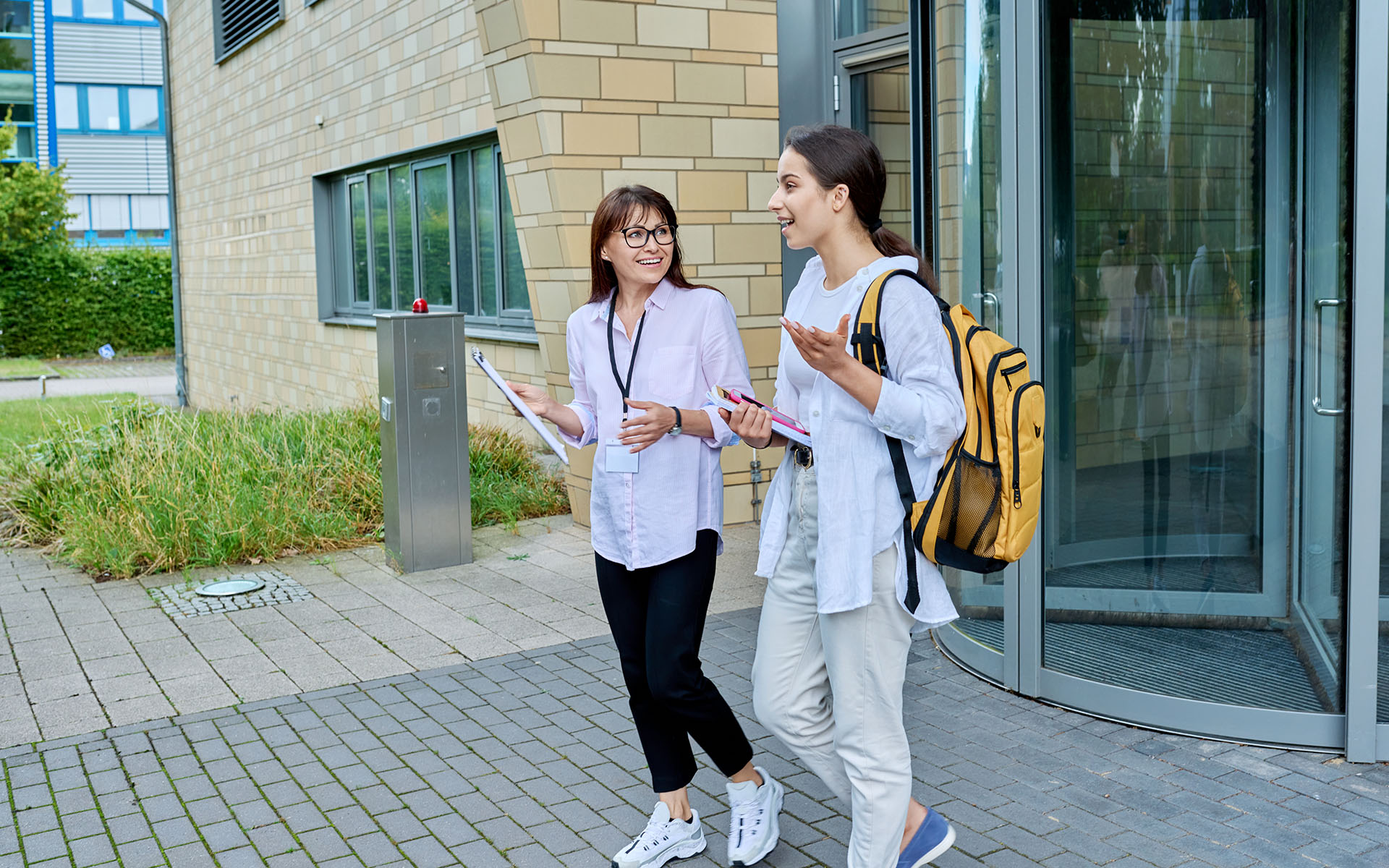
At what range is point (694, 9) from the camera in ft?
28.4

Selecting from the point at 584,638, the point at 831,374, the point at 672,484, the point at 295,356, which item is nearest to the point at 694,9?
the point at 584,638

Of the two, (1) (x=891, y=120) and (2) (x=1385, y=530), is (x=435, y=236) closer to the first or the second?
(1) (x=891, y=120)

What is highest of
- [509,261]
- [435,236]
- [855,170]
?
[435,236]

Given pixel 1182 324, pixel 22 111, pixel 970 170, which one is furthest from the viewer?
pixel 22 111

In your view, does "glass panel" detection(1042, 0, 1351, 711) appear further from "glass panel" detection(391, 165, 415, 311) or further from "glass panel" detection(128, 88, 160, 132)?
"glass panel" detection(128, 88, 160, 132)

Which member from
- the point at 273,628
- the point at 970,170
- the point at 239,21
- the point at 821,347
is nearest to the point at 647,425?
the point at 821,347

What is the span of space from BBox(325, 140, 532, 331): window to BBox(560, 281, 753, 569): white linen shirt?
23.9 feet

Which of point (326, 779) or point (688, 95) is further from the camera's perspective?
point (688, 95)

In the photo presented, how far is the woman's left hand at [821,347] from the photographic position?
2.72 m

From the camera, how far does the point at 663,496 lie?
11.5ft

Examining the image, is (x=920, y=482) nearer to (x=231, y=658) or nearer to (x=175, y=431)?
(x=231, y=658)

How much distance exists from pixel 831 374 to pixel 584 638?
3.55m

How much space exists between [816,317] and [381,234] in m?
11.9

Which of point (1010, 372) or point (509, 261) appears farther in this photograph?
point (509, 261)
